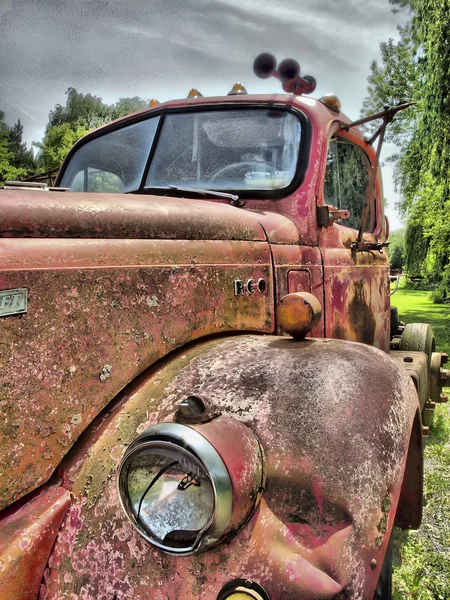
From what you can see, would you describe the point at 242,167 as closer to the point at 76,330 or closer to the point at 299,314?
the point at 299,314

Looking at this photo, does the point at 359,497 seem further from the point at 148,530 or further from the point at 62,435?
the point at 62,435

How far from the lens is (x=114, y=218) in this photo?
1731mm

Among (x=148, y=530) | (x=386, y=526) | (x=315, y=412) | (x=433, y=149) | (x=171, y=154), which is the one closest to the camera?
(x=148, y=530)

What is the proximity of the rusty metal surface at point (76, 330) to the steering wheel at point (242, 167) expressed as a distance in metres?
0.92

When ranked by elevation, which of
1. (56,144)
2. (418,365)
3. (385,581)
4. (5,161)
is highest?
(56,144)

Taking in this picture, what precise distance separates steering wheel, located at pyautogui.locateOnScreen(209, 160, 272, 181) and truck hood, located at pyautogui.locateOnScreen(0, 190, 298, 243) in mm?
437

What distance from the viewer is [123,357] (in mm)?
1675

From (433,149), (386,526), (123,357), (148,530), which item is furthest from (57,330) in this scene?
(433,149)

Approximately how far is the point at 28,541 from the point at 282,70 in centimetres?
285

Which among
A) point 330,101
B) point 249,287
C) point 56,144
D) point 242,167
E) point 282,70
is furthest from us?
point 56,144

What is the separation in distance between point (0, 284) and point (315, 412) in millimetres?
916

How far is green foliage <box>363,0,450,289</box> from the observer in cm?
1034

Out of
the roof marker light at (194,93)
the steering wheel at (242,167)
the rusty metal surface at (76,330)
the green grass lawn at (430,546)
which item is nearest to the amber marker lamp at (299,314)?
the rusty metal surface at (76,330)

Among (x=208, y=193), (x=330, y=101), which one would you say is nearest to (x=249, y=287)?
(x=208, y=193)
